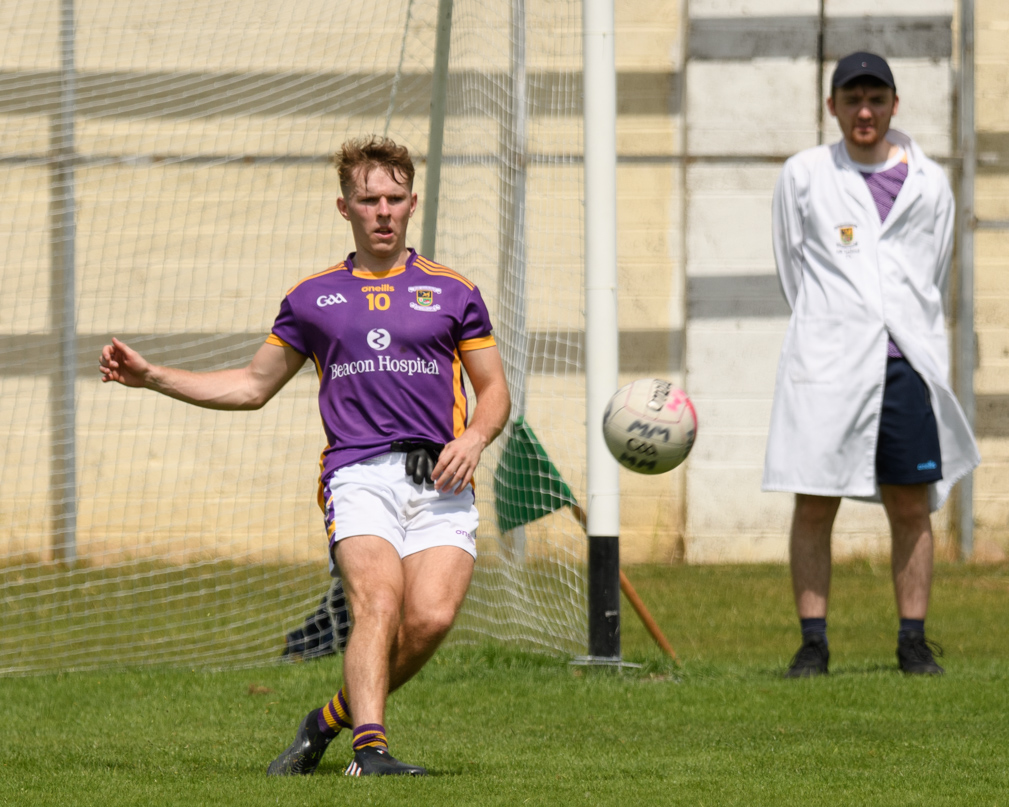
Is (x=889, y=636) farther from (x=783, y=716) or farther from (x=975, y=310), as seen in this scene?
(x=975, y=310)

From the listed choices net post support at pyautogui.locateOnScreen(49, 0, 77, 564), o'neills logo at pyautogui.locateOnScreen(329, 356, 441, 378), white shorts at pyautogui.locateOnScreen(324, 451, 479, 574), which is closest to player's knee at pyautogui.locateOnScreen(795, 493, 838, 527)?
white shorts at pyautogui.locateOnScreen(324, 451, 479, 574)

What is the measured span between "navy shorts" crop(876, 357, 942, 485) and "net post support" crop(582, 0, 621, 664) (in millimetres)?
1078

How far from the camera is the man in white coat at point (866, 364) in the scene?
530cm

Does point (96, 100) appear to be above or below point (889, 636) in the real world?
above

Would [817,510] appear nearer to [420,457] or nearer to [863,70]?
[863,70]

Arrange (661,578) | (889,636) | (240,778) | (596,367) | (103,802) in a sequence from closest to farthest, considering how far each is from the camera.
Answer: (103,802)
(240,778)
(596,367)
(889,636)
(661,578)

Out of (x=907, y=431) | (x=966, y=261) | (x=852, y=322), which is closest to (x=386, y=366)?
(x=852, y=322)

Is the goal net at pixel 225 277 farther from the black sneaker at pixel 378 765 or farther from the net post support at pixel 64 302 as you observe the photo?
the black sneaker at pixel 378 765

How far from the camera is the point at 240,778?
3.62 metres

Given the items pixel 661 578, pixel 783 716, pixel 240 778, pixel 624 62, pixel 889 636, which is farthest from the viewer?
pixel 624 62

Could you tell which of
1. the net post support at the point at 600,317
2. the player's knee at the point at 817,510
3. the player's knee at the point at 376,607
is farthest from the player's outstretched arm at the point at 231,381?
the player's knee at the point at 817,510

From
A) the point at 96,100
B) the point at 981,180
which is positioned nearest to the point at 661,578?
the point at 981,180

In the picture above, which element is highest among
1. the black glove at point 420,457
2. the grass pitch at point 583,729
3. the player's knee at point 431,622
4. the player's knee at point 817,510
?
the black glove at point 420,457

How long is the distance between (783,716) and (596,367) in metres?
1.63
